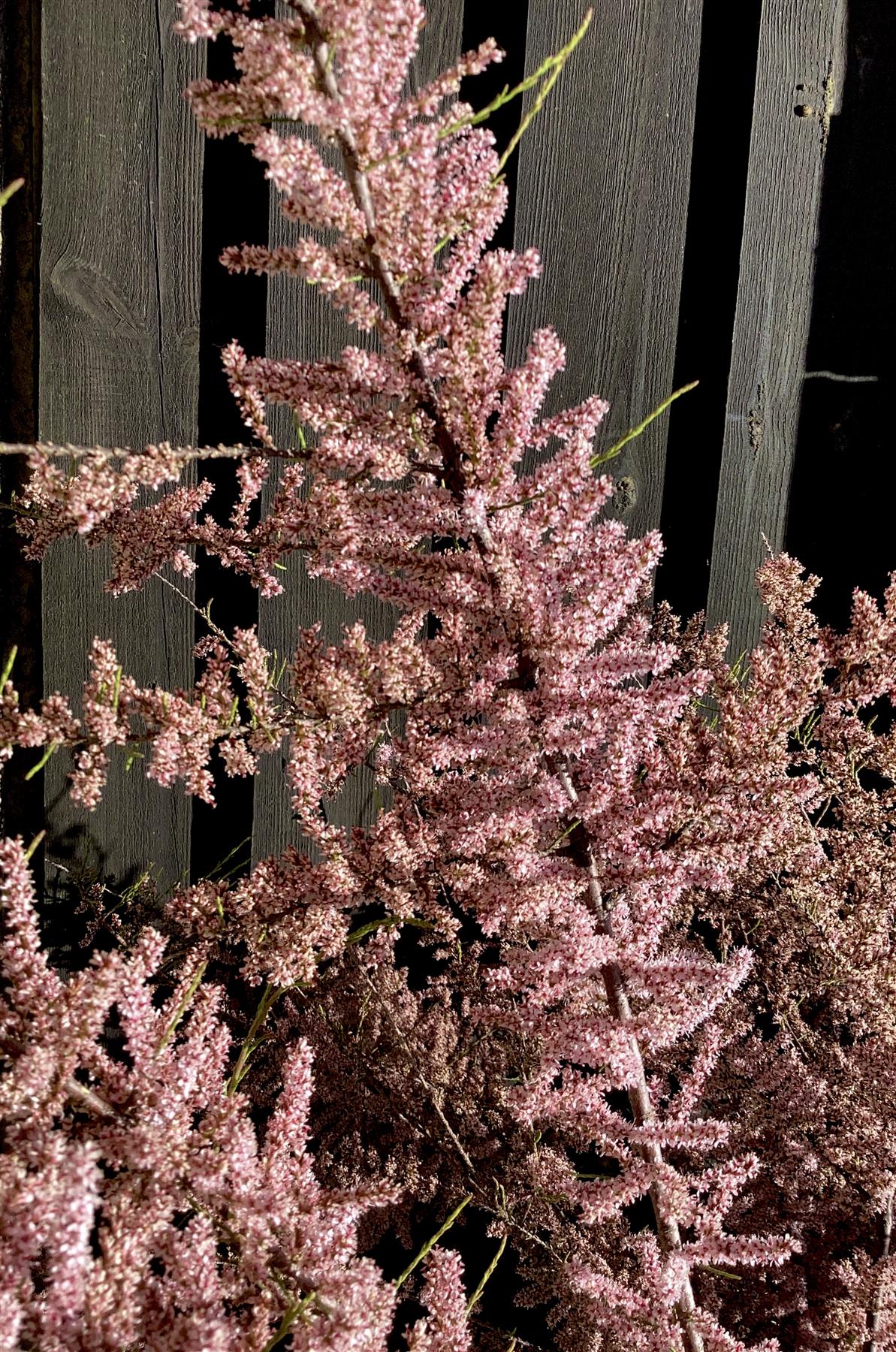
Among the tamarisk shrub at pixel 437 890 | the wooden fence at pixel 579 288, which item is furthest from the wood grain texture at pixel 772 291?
the tamarisk shrub at pixel 437 890

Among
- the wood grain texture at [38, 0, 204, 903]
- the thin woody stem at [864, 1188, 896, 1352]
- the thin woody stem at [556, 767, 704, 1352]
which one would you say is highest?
the wood grain texture at [38, 0, 204, 903]

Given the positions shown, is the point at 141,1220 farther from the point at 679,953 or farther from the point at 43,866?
the point at 43,866

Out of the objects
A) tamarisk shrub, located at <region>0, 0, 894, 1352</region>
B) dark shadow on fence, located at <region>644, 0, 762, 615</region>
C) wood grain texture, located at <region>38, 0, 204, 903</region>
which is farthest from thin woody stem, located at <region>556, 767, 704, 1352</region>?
dark shadow on fence, located at <region>644, 0, 762, 615</region>

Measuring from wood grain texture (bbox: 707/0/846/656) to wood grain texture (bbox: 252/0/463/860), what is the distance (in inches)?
24.5

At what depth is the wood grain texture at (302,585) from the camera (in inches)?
60.4

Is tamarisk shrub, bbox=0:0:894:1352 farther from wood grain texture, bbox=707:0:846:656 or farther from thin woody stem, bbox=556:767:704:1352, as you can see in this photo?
wood grain texture, bbox=707:0:846:656

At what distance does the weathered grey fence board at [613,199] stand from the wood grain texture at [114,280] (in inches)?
22.4

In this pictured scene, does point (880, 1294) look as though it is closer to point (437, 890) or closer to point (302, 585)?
point (437, 890)

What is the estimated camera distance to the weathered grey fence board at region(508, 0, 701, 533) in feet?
5.33

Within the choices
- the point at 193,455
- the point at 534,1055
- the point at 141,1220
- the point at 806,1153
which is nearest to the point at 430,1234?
the point at 534,1055

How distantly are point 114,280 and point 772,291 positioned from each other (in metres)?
1.22

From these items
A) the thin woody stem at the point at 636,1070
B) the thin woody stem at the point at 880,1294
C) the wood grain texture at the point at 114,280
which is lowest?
the thin woody stem at the point at 880,1294

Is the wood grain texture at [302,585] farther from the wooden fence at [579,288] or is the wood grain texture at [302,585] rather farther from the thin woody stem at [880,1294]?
the thin woody stem at [880,1294]

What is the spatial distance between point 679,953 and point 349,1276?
69 cm
